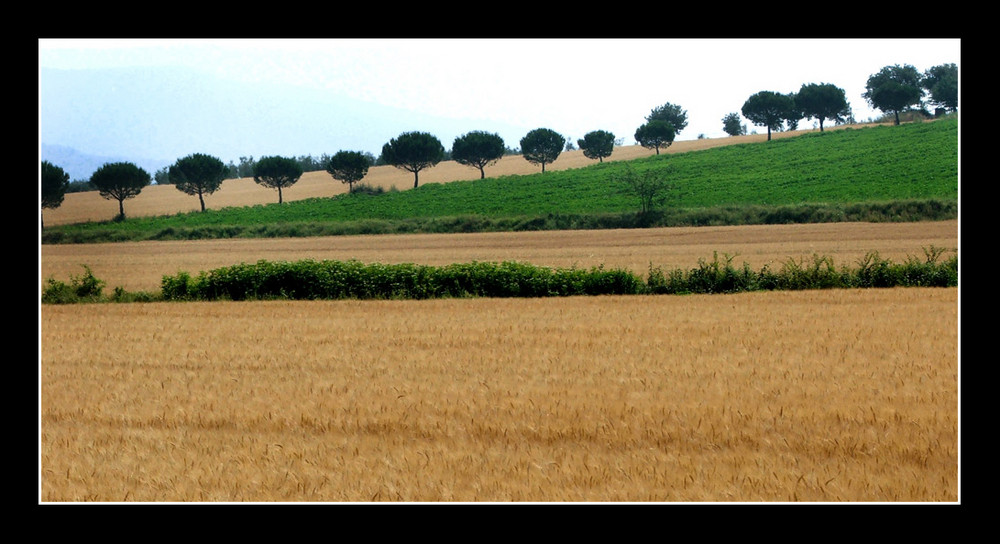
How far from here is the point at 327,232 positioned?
57.9 m

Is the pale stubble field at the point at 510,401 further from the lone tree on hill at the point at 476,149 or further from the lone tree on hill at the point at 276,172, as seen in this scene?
the lone tree on hill at the point at 476,149

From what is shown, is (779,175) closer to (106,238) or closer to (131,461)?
(106,238)

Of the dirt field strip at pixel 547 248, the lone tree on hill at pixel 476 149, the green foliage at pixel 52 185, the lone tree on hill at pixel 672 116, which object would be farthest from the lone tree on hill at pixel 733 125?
the green foliage at pixel 52 185

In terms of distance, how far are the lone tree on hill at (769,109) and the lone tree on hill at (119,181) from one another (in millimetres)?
61276

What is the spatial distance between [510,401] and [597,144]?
268ft

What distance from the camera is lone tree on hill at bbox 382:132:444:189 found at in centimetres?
8831

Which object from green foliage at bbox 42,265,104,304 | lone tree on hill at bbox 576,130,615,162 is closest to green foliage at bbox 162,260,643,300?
green foliage at bbox 42,265,104,304

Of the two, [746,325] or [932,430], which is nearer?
[932,430]

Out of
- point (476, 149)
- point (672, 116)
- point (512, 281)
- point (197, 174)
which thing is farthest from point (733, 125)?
point (512, 281)

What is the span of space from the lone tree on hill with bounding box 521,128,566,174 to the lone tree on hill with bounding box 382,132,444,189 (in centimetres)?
994

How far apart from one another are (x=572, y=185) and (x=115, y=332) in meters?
57.5

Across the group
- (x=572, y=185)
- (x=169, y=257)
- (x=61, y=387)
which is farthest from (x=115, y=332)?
(x=572, y=185)

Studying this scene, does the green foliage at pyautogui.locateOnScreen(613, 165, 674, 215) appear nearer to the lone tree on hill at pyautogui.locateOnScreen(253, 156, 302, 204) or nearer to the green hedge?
the lone tree on hill at pyautogui.locateOnScreen(253, 156, 302, 204)

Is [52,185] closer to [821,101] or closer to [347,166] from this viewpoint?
[347,166]
